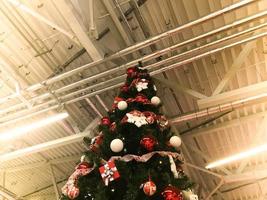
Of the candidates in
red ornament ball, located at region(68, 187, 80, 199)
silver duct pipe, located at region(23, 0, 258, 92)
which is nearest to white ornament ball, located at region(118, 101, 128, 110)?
red ornament ball, located at region(68, 187, 80, 199)

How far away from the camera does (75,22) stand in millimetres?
4789

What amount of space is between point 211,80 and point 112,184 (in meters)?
4.52

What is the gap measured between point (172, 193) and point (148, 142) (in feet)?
2.37

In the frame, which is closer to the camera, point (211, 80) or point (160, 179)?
point (160, 179)

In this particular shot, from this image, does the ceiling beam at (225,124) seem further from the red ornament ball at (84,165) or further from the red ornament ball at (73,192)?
the red ornament ball at (73,192)

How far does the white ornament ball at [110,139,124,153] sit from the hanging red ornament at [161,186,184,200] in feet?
2.55

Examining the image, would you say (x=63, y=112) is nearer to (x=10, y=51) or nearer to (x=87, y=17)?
(x=10, y=51)

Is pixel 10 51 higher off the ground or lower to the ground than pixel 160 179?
higher

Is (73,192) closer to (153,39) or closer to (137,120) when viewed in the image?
(137,120)

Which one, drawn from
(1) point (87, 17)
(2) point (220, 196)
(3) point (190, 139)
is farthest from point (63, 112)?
(2) point (220, 196)

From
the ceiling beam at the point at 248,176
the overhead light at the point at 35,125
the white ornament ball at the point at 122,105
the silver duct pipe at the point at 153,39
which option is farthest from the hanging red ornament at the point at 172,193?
the ceiling beam at the point at 248,176

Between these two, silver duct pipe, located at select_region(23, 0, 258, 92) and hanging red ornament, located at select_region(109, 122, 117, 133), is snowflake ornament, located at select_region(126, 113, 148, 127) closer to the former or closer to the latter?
hanging red ornament, located at select_region(109, 122, 117, 133)

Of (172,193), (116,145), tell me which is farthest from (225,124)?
(172,193)

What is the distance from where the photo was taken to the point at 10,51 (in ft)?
20.0
